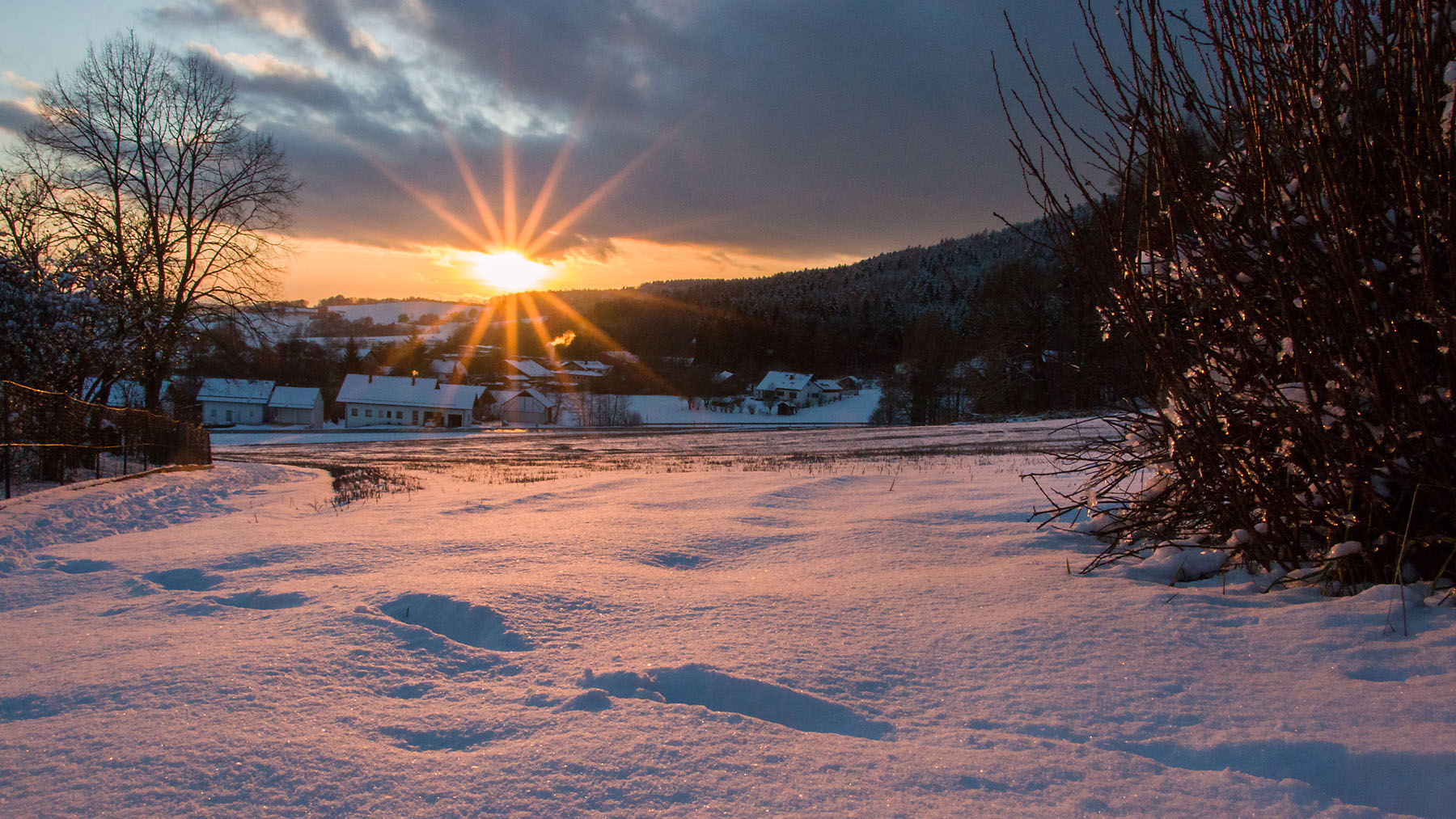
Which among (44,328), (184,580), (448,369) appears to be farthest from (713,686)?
(448,369)

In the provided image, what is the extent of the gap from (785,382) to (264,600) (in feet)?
273

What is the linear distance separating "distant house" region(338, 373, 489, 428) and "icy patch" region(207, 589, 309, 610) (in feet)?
228

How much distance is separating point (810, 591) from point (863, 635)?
795 millimetres

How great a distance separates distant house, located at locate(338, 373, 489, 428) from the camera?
7056 centimetres

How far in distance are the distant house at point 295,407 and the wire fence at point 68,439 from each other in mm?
63565

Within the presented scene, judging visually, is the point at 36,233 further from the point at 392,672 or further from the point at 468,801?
the point at 468,801

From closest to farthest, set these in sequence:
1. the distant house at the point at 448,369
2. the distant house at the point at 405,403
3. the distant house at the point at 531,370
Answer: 1. the distant house at the point at 405,403
2. the distant house at the point at 531,370
3. the distant house at the point at 448,369

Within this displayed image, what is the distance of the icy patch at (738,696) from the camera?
251cm

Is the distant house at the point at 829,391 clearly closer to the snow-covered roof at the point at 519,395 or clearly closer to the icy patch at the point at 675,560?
the snow-covered roof at the point at 519,395

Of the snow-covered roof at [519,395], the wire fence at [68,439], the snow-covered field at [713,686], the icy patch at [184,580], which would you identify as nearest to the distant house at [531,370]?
the snow-covered roof at [519,395]

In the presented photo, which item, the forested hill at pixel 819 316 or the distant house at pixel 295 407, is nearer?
the distant house at pixel 295 407

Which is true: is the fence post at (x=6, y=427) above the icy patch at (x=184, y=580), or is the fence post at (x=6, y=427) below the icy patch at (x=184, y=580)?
above

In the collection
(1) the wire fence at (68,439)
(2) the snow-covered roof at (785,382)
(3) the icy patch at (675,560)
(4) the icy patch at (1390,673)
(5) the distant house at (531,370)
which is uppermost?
(5) the distant house at (531,370)

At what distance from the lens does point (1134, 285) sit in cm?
372
